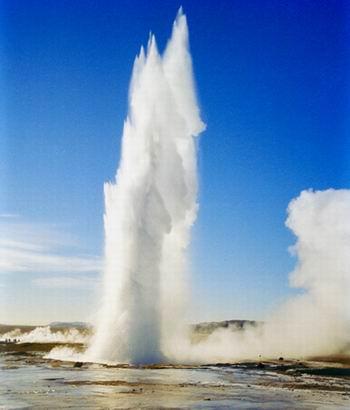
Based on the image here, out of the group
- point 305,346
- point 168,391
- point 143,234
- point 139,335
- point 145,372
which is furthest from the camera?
point 305,346

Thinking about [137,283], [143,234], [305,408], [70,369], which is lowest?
[305,408]

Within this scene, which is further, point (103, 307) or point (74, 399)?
point (103, 307)

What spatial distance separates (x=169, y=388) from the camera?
29.8 meters

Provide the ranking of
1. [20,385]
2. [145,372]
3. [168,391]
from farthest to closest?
[145,372], [20,385], [168,391]

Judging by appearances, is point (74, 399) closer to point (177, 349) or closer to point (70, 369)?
point (70, 369)

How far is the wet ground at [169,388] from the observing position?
78.6ft

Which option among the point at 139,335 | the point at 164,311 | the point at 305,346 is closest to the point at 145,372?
the point at 139,335

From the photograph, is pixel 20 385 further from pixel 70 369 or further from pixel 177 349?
pixel 177 349

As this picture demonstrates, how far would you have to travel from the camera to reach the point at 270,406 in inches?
939

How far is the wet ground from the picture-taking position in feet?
78.6

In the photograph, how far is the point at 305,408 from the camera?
2344 centimetres

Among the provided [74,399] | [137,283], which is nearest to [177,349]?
[137,283]

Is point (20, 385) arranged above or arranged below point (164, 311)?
below

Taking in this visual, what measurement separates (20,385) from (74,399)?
7842 millimetres
